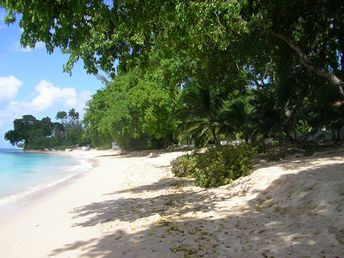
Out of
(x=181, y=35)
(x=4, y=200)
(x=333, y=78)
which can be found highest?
(x=181, y=35)

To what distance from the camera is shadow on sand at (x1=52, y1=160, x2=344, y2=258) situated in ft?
18.6

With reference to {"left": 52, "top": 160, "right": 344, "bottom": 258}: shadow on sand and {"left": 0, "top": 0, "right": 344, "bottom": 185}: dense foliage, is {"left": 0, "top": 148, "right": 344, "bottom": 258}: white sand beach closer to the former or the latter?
{"left": 52, "top": 160, "right": 344, "bottom": 258}: shadow on sand

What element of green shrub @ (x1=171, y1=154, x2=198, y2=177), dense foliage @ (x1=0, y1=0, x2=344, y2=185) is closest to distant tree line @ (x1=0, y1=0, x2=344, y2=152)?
dense foliage @ (x1=0, y1=0, x2=344, y2=185)

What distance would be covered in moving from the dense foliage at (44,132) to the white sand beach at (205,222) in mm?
105928

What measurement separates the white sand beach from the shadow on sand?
1 cm

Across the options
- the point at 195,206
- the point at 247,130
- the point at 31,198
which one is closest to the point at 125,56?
the point at 195,206

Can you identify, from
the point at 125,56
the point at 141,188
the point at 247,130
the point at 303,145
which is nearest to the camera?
the point at 125,56

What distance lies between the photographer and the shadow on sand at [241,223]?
18.6 ft

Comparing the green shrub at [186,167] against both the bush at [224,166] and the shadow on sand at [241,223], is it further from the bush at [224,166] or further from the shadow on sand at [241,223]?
the shadow on sand at [241,223]

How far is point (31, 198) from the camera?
1413cm

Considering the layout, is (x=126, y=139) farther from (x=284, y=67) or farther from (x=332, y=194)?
(x=332, y=194)

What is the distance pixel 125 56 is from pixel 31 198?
790 centimetres

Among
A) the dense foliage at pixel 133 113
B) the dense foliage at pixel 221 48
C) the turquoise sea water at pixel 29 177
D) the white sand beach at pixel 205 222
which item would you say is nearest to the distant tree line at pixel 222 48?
the dense foliage at pixel 221 48

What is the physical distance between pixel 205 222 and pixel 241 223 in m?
0.74
